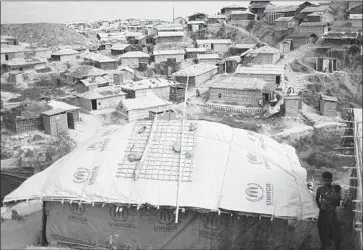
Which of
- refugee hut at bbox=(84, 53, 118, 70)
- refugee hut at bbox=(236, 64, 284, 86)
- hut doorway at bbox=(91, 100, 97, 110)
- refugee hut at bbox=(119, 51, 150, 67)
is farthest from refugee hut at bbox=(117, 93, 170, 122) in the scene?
refugee hut at bbox=(119, 51, 150, 67)

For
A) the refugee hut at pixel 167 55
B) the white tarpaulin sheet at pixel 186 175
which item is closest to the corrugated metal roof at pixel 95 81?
the refugee hut at pixel 167 55

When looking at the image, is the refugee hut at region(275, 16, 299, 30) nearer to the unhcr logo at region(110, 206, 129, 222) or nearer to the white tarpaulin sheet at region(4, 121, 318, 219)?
the white tarpaulin sheet at region(4, 121, 318, 219)

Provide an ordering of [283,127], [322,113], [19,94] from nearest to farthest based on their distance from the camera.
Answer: [283,127] → [322,113] → [19,94]

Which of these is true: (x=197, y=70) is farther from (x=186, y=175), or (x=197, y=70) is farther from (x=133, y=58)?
(x=186, y=175)

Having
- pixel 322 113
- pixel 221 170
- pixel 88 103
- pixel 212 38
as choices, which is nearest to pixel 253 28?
pixel 212 38

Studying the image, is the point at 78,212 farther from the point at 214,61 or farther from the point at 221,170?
the point at 214,61

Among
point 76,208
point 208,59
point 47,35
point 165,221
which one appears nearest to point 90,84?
point 208,59

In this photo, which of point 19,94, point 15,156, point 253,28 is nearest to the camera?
point 15,156
